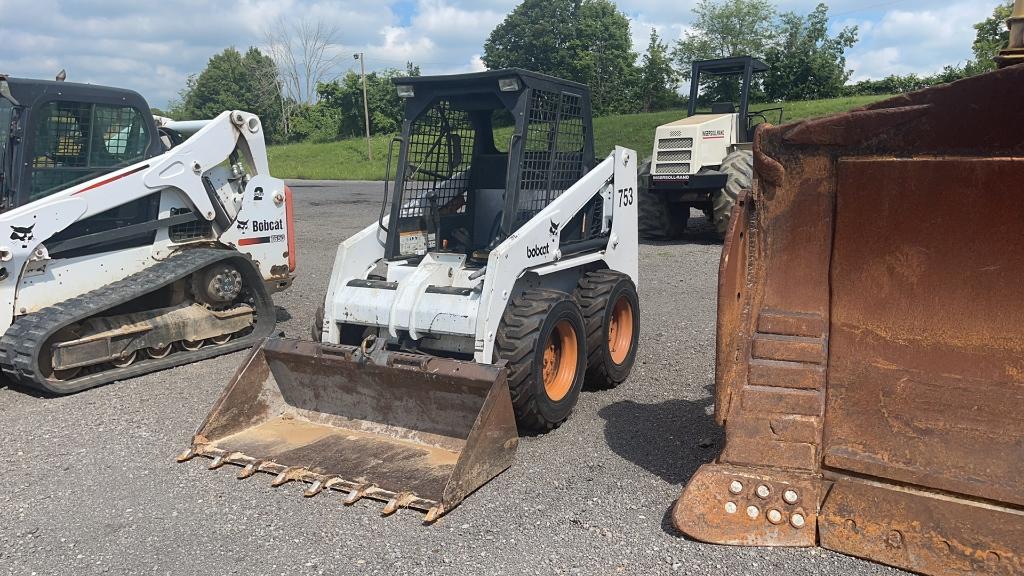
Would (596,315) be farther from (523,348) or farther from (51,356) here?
(51,356)

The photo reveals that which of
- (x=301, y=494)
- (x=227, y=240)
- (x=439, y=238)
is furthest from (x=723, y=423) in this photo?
(x=227, y=240)

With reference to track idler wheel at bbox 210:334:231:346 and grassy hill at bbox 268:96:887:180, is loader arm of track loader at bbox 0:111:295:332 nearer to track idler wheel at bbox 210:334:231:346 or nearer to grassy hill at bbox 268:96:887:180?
track idler wheel at bbox 210:334:231:346

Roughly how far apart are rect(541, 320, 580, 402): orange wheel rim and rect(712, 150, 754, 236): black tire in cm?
691

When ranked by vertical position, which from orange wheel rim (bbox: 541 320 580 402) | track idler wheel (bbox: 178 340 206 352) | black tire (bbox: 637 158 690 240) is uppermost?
black tire (bbox: 637 158 690 240)

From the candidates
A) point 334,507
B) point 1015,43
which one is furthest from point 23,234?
point 1015,43

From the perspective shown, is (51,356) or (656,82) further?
(656,82)

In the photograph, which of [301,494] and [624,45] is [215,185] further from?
[624,45]

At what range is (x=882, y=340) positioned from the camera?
331 centimetres

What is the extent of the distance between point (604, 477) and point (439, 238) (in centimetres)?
237

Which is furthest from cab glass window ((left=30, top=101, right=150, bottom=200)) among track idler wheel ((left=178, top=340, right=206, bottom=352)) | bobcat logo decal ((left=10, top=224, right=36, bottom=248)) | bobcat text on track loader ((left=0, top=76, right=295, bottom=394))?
track idler wheel ((left=178, top=340, right=206, bottom=352))

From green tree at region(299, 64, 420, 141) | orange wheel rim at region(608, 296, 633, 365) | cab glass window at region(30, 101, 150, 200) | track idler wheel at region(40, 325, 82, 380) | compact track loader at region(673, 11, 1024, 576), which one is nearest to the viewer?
compact track loader at region(673, 11, 1024, 576)

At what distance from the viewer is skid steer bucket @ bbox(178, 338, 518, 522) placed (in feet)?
12.7

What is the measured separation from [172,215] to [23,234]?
1207mm

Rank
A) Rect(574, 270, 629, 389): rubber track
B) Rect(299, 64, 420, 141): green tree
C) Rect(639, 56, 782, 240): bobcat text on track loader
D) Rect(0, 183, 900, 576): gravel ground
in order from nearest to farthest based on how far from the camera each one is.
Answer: Rect(0, 183, 900, 576): gravel ground → Rect(574, 270, 629, 389): rubber track → Rect(639, 56, 782, 240): bobcat text on track loader → Rect(299, 64, 420, 141): green tree
